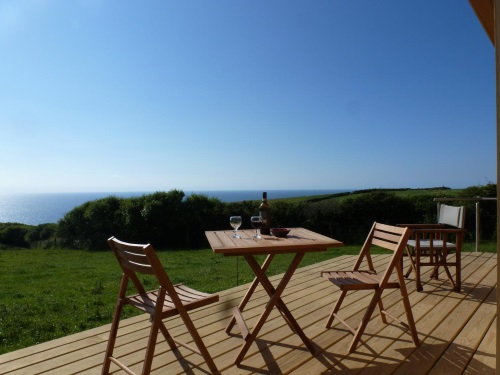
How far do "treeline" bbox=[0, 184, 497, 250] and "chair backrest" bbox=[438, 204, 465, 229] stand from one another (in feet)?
14.0

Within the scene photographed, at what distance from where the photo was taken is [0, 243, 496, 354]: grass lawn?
3311 millimetres

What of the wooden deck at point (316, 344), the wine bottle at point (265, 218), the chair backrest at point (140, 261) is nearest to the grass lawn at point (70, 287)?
the wooden deck at point (316, 344)

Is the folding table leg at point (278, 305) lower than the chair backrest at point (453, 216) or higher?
lower

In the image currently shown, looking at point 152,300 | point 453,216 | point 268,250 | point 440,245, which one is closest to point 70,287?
point 152,300

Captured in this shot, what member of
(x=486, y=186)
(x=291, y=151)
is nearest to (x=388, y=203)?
(x=486, y=186)

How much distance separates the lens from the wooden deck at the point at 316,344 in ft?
7.06

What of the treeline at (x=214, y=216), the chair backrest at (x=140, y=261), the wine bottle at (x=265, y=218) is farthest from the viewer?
the treeline at (x=214, y=216)

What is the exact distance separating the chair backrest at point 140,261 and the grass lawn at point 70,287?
1.55 m

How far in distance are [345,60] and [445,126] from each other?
16.5 feet

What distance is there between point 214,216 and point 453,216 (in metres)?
7.40

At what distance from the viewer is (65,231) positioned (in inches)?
477

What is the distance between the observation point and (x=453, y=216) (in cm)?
434

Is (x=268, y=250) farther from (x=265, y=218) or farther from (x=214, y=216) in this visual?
(x=214, y=216)

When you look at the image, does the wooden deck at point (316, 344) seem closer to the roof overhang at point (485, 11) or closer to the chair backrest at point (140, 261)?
the chair backrest at point (140, 261)
